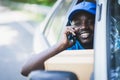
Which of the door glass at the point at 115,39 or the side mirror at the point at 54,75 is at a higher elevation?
the door glass at the point at 115,39

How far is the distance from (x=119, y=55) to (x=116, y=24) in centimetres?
22

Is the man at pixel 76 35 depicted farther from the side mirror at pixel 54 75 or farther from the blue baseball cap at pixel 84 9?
the side mirror at pixel 54 75

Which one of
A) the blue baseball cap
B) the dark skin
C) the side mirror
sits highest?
the blue baseball cap

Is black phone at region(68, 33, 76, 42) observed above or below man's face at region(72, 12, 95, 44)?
below

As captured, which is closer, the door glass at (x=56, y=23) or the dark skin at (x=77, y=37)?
the dark skin at (x=77, y=37)

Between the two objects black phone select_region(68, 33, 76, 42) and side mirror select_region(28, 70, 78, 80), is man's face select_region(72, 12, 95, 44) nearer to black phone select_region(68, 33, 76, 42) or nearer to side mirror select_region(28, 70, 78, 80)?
black phone select_region(68, 33, 76, 42)

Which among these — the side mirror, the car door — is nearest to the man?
the car door

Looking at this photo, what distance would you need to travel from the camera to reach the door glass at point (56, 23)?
14.1ft

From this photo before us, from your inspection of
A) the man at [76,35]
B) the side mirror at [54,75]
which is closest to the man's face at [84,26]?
the man at [76,35]

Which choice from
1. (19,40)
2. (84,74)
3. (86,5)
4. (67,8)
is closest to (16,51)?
(19,40)

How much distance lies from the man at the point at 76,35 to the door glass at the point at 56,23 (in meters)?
0.62

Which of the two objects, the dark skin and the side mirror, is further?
the dark skin

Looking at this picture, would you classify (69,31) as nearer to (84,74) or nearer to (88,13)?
(88,13)

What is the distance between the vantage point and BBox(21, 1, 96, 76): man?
11.4ft
